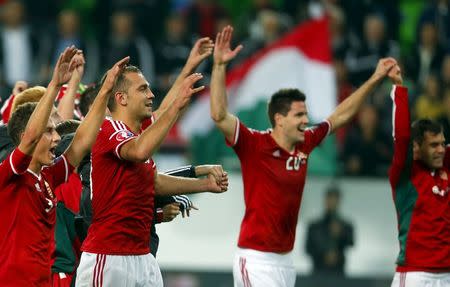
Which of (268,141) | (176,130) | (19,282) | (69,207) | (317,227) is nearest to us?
(19,282)

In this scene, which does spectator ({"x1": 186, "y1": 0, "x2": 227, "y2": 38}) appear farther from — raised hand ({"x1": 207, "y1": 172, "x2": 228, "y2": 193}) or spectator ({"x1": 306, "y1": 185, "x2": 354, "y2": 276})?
raised hand ({"x1": 207, "y1": 172, "x2": 228, "y2": 193})

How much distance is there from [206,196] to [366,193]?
190cm

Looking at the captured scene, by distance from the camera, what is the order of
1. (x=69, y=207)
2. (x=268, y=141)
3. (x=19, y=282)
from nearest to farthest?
(x=19, y=282) < (x=69, y=207) < (x=268, y=141)

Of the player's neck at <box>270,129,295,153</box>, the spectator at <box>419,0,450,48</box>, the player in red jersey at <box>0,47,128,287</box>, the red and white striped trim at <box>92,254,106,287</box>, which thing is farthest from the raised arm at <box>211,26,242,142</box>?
the spectator at <box>419,0,450,48</box>

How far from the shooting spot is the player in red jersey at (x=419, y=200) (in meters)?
9.40

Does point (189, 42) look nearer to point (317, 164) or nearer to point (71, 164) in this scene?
point (317, 164)

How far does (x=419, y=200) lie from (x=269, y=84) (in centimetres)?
600

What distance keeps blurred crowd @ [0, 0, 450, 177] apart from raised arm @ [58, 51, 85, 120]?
5.75 meters

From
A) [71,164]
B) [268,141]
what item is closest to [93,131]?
[71,164]

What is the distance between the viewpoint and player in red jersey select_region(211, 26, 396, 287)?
31.0 feet

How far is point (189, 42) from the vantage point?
16328 mm

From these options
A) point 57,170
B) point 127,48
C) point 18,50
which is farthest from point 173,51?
point 57,170

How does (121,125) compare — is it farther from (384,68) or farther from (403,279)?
(403,279)

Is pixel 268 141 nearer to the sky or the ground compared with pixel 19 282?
nearer to the sky
